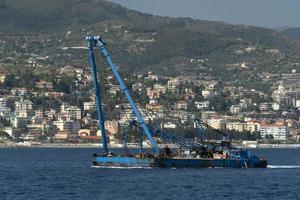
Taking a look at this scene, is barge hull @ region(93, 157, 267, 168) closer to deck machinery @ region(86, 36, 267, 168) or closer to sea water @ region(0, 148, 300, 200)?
deck machinery @ region(86, 36, 267, 168)

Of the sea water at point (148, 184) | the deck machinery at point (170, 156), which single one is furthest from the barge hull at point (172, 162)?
the sea water at point (148, 184)

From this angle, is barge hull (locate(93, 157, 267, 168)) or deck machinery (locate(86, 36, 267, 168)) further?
deck machinery (locate(86, 36, 267, 168))

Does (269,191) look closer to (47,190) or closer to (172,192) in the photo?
(172,192)

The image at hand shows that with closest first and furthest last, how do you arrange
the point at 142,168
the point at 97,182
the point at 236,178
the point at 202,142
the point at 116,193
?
the point at 116,193, the point at 97,182, the point at 236,178, the point at 142,168, the point at 202,142

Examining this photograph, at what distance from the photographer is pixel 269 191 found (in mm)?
95188

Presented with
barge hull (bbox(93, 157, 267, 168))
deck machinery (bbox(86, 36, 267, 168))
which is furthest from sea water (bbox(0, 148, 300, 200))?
deck machinery (bbox(86, 36, 267, 168))

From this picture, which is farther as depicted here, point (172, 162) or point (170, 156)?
point (170, 156)

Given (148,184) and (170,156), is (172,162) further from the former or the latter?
(148,184)

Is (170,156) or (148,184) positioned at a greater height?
(170,156)

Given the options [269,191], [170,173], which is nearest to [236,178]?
[170,173]

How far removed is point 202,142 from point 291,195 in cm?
3547

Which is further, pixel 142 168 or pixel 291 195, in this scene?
pixel 142 168

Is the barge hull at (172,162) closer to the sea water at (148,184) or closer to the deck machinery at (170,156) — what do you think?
the deck machinery at (170,156)

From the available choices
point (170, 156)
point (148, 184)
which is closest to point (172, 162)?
point (170, 156)
